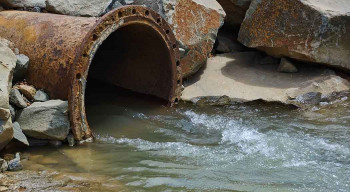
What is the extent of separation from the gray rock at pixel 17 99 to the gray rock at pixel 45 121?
0.07 metres

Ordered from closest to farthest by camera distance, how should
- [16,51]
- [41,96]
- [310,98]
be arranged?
[41,96] → [16,51] → [310,98]

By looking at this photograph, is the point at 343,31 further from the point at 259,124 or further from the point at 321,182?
the point at 321,182

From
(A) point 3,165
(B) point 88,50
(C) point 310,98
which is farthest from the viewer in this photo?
(C) point 310,98

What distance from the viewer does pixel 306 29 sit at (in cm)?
652

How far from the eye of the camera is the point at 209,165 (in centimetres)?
416

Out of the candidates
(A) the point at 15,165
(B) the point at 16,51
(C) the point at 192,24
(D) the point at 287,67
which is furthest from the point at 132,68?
(A) the point at 15,165

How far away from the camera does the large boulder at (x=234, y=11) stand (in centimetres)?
738

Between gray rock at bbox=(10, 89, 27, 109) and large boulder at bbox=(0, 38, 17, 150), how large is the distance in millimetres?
185

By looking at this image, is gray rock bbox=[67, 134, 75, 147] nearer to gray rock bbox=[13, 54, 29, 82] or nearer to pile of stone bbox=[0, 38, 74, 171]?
pile of stone bbox=[0, 38, 74, 171]

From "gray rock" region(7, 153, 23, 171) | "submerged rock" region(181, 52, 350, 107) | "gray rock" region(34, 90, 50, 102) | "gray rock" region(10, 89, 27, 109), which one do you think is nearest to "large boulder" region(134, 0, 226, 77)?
"submerged rock" region(181, 52, 350, 107)

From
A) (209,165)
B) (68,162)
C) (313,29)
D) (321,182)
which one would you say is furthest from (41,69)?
(313,29)

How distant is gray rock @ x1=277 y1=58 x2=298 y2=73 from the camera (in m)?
6.75

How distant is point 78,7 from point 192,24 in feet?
4.88

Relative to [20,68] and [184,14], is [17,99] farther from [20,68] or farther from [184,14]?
[184,14]
